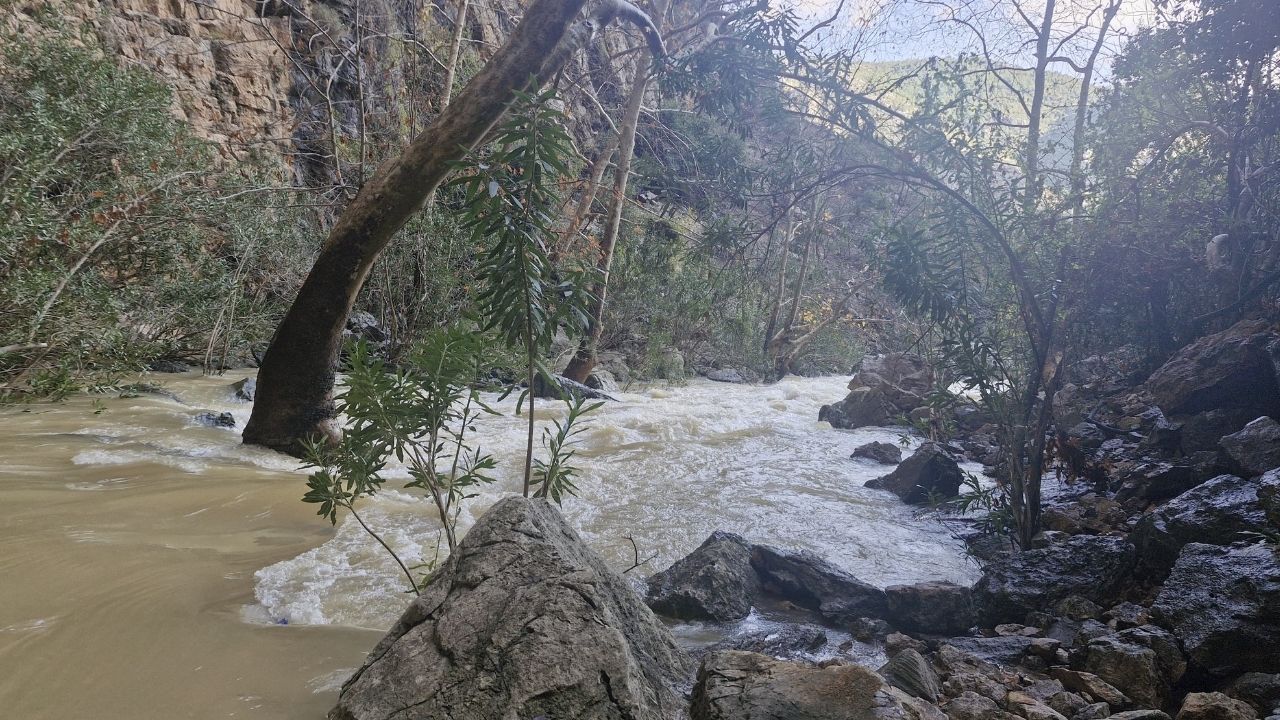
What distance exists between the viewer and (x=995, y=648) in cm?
300

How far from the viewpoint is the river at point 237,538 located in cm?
204

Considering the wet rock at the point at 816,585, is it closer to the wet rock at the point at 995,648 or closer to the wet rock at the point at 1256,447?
the wet rock at the point at 995,648

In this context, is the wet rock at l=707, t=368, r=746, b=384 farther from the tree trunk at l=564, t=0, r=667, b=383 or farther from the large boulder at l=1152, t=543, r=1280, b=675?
the large boulder at l=1152, t=543, r=1280, b=675

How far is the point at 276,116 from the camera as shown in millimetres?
13047

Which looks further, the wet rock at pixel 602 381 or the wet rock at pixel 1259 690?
the wet rock at pixel 602 381

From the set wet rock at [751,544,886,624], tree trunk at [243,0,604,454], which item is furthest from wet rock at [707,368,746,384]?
wet rock at [751,544,886,624]

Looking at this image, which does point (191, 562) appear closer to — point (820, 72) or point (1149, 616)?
point (1149, 616)

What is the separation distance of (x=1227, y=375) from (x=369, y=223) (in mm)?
6746

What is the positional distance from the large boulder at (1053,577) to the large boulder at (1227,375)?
8.70 feet

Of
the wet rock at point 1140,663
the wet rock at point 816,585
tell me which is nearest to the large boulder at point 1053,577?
the wet rock at point 816,585

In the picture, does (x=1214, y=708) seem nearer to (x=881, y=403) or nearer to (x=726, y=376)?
(x=881, y=403)

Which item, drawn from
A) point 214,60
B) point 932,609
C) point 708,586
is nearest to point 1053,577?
point 932,609

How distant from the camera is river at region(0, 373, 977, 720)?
204cm

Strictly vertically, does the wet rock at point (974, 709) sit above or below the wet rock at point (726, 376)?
below
